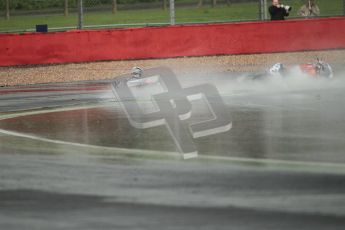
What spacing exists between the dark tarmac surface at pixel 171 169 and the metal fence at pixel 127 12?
34.4 feet

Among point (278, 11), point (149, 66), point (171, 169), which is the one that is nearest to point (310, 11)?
point (278, 11)

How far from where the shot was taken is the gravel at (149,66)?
2111 centimetres

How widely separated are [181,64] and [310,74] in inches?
192

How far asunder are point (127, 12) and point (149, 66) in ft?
61.0

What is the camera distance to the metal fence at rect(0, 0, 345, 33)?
27269mm

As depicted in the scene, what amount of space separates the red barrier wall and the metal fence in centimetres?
107

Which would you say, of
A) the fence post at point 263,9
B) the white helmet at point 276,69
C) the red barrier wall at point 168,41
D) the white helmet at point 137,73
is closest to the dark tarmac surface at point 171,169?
the white helmet at point 137,73

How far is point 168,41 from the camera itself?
22.5 metres

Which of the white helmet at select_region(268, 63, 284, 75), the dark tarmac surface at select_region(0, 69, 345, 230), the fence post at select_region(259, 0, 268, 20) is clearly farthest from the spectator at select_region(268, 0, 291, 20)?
the dark tarmac surface at select_region(0, 69, 345, 230)

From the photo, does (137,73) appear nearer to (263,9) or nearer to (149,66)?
(149,66)

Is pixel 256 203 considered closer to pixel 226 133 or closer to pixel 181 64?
pixel 226 133

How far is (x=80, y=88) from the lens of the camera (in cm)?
1859

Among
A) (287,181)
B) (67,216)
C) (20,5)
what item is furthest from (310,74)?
(20,5)

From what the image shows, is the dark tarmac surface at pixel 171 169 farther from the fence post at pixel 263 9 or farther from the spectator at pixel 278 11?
the fence post at pixel 263 9
